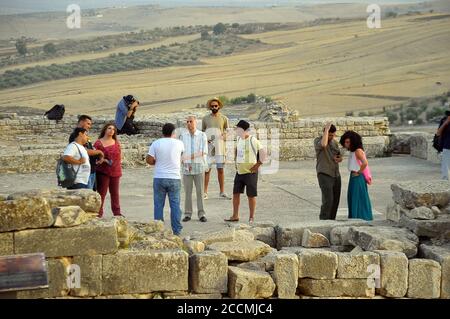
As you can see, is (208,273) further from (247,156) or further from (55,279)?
(247,156)

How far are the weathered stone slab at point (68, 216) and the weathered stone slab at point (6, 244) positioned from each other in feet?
1.30

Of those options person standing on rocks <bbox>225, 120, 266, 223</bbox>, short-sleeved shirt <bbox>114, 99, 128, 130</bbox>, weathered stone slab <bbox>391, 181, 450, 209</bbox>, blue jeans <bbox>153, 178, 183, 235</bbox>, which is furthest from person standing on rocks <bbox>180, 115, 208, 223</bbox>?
short-sleeved shirt <bbox>114, 99, 128, 130</bbox>

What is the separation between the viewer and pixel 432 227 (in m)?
12.1

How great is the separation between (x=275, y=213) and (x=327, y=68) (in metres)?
55.2

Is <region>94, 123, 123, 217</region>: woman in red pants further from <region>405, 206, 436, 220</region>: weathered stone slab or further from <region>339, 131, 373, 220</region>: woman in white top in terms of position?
<region>405, 206, 436, 220</region>: weathered stone slab

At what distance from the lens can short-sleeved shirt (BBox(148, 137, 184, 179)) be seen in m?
14.5

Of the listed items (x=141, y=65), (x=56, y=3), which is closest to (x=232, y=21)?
(x=56, y=3)

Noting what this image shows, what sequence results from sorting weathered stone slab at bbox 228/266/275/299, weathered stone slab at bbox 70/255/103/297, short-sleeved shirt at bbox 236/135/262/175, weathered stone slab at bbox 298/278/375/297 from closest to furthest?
weathered stone slab at bbox 70/255/103/297, weathered stone slab at bbox 228/266/275/299, weathered stone slab at bbox 298/278/375/297, short-sleeved shirt at bbox 236/135/262/175

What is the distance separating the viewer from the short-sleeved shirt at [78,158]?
14.1m

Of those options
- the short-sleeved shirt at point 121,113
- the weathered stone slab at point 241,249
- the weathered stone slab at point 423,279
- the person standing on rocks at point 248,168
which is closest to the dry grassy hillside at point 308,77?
the short-sleeved shirt at point 121,113

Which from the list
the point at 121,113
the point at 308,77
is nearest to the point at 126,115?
the point at 121,113

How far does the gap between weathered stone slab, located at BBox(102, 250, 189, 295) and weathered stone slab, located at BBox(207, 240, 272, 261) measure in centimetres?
69

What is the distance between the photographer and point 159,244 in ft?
37.5

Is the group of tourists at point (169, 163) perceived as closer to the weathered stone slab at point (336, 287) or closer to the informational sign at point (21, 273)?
the weathered stone slab at point (336, 287)
